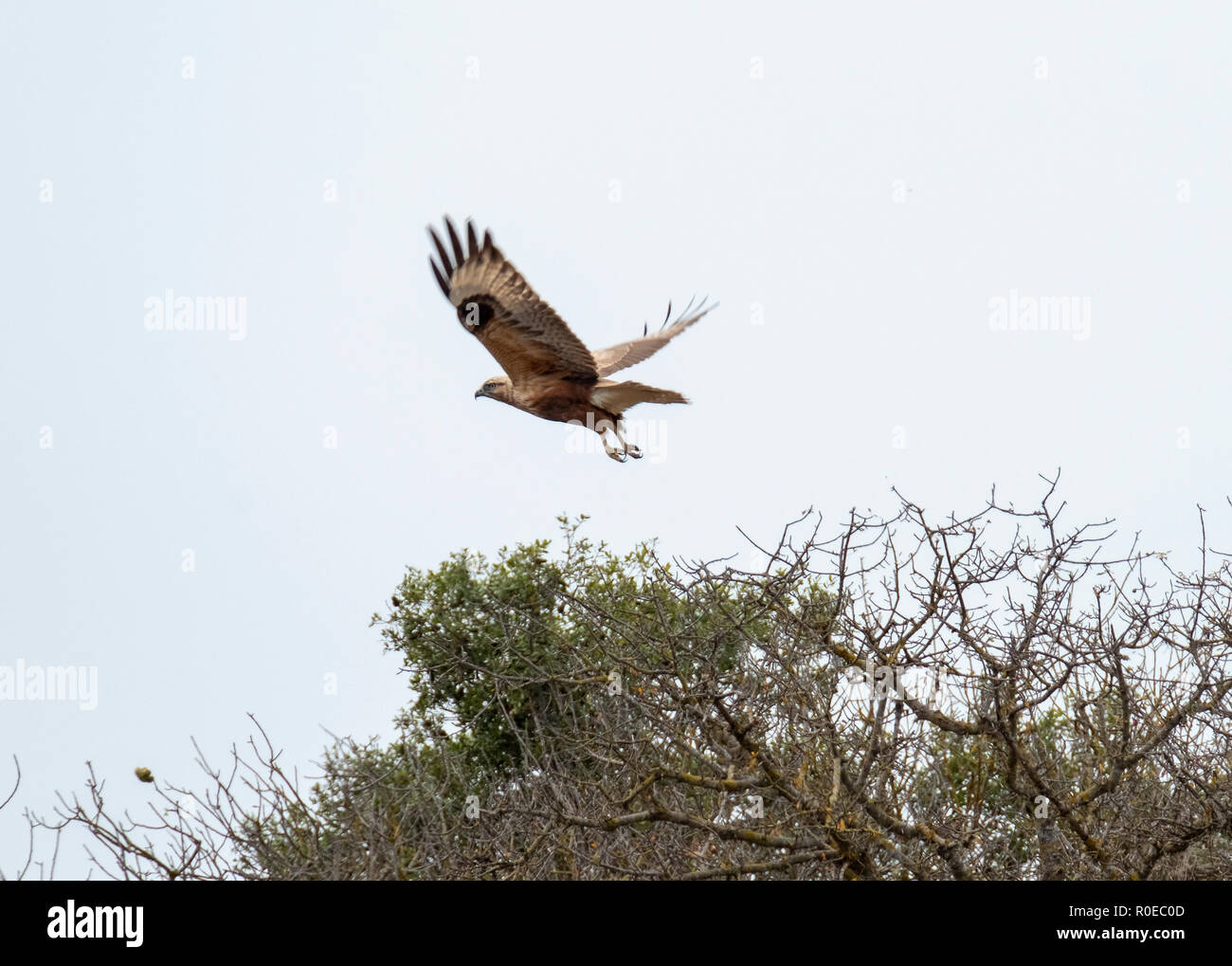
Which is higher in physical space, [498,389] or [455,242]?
[455,242]

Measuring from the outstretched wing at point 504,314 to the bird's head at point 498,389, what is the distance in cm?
21

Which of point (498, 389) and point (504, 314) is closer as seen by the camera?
point (504, 314)

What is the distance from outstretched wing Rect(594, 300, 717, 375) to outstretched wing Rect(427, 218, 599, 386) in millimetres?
1363

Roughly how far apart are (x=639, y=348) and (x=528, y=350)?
2.29 meters

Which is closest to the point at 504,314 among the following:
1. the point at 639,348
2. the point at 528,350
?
the point at 528,350

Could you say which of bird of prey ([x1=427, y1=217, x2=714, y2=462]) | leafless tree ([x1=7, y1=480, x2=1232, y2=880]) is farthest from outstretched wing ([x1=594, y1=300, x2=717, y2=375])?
leafless tree ([x1=7, y1=480, x2=1232, y2=880])

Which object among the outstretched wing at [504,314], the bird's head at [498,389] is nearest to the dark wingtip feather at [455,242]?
the outstretched wing at [504,314]

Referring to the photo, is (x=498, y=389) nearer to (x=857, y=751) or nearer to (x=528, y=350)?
(x=528, y=350)

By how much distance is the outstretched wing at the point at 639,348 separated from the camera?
36.7 feet

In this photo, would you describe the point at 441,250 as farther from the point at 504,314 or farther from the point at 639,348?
the point at 639,348

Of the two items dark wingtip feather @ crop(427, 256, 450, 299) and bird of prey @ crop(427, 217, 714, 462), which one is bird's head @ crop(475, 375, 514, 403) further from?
dark wingtip feather @ crop(427, 256, 450, 299)

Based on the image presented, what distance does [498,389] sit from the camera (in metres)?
9.95
